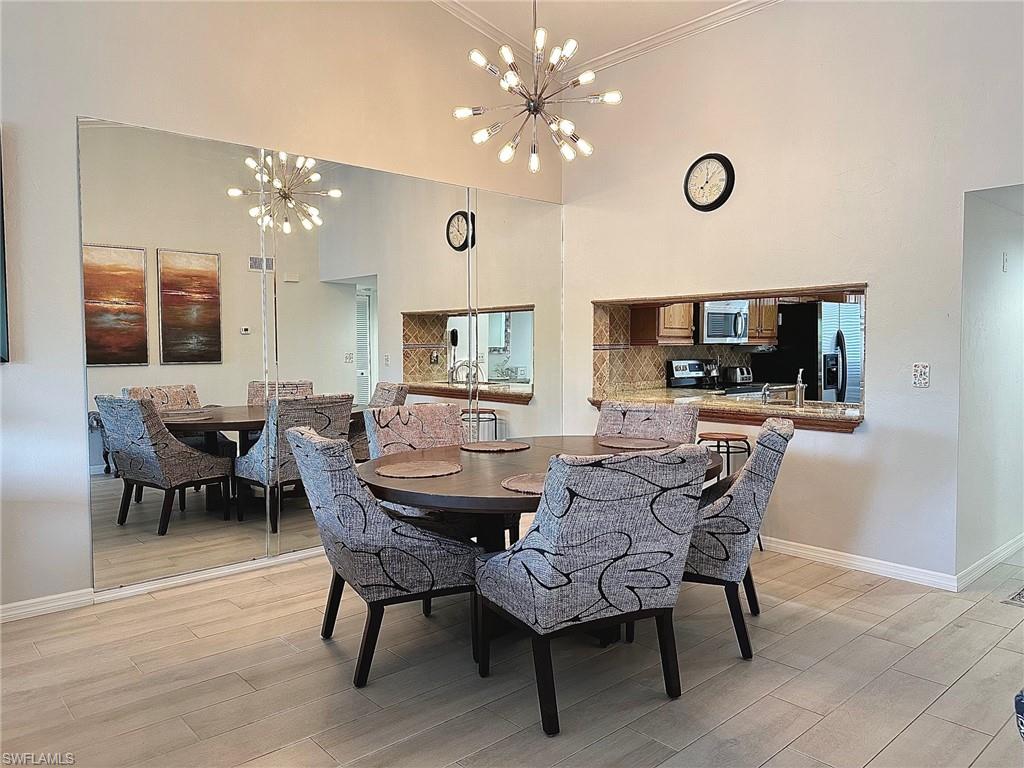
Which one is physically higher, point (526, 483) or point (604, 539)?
point (526, 483)

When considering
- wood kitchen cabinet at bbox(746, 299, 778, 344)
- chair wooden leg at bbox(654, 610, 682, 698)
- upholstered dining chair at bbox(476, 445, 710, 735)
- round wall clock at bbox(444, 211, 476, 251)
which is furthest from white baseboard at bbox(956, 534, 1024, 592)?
round wall clock at bbox(444, 211, 476, 251)

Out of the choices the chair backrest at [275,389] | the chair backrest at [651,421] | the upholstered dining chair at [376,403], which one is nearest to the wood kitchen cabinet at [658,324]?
the chair backrest at [651,421]

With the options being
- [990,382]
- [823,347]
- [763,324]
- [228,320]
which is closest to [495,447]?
[228,320]

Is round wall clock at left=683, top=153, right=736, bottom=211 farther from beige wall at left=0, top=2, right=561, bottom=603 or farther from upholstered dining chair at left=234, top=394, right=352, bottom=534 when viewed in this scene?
upholstered dining chair at left=234, top=394, right=352, bottom=534

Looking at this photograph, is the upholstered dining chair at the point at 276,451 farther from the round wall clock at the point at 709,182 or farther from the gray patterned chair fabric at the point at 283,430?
the round wall clock at the point at 709,182

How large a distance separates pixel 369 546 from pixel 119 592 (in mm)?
1832

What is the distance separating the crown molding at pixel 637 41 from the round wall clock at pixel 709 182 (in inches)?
32.1

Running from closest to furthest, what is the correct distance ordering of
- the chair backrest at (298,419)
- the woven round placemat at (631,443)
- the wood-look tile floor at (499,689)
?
1. the wood-look tile floor at (499,689)
2. the woven round placemat at (631,443)
3. the chair backrest at (298,419)

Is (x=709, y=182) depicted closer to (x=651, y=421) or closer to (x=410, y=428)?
(x=651, y=421)

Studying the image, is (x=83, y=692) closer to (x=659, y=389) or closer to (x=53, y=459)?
(x=53, y=459)

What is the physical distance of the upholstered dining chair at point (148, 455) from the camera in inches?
139

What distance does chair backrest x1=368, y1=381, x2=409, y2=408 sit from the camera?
458cm

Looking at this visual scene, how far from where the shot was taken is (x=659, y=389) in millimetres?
5957

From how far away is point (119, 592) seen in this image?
139 inches
